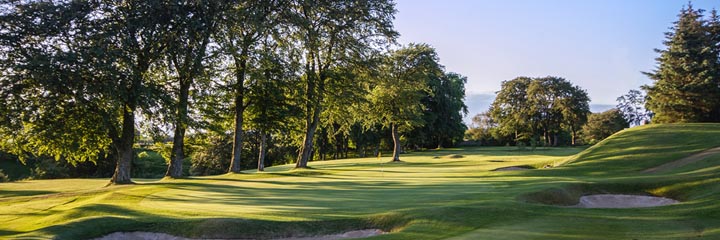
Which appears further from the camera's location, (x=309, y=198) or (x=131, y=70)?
(x=131, y=70)

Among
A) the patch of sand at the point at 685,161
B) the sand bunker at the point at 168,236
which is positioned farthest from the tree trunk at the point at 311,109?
the sand bunker at the point at 168,236

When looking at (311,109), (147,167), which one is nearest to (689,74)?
(311,109)

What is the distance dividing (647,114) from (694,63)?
2696 inches

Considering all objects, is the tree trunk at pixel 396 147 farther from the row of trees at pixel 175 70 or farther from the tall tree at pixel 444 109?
the tall tree at pixel 444 109

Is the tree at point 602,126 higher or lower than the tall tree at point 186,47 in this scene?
lower

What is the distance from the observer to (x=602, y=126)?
81.0 metres

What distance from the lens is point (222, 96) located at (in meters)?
37.2

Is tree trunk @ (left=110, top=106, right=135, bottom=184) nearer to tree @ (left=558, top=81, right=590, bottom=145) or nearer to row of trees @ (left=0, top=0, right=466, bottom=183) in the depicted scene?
row of trees @ (left=0, top=0, right=466, bottom=183)

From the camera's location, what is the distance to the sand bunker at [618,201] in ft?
58.0

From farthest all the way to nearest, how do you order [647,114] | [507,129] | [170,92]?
1. [647,114]
2. [507,129]
3. [170,92]

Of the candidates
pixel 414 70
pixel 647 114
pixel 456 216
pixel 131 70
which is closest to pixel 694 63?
pixel 414 70

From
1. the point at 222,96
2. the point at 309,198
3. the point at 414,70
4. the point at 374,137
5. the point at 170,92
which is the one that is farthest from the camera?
the point at 374,137

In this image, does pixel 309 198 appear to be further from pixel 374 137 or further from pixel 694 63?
pixel 374 137

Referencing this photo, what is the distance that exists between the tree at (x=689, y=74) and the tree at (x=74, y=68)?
42945 millimetres
